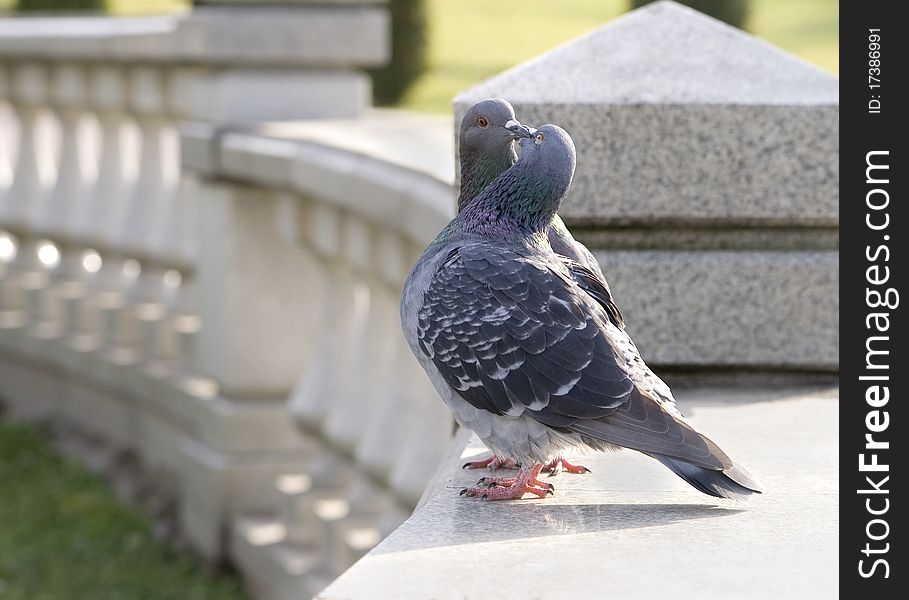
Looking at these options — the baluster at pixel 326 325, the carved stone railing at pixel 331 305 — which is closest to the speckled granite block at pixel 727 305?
the carved stone railing at pixel 331 305

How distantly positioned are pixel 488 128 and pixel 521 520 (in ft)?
3.51

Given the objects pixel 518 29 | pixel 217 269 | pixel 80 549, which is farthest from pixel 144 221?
pixel 518 29

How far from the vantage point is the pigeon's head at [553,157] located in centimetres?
354

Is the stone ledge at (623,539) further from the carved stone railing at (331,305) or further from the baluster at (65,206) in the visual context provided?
the baluster at (65,206)

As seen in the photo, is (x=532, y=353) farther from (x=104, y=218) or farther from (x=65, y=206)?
(x=65, y=206)

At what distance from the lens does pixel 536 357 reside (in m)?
3.41

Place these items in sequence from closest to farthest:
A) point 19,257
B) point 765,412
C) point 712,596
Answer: point 712,596, point 765,412, point 19,257

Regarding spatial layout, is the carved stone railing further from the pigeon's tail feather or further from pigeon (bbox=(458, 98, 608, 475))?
the pigeon's tail feather

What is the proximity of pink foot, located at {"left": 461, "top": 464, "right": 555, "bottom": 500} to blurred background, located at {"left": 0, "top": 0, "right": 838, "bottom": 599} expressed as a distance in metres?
0.35

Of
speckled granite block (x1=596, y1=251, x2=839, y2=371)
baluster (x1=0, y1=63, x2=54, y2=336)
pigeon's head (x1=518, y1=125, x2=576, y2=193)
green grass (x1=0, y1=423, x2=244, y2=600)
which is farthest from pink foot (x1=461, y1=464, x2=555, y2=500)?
baluster (x1=0, y1=63, x2=54, y2=336)
